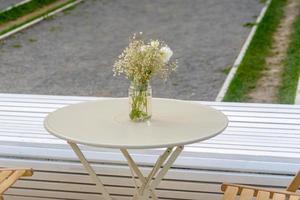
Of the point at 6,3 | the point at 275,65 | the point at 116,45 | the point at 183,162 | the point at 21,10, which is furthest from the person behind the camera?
the point at 6,3

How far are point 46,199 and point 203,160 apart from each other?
2.82 ft

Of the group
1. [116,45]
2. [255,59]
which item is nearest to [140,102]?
[255,59]

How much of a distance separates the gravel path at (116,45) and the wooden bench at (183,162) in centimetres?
285

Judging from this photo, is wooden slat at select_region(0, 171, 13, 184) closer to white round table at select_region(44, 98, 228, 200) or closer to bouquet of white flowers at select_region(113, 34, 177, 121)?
white round table at select_region(44, 98, 228, 200)

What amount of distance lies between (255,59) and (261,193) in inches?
200

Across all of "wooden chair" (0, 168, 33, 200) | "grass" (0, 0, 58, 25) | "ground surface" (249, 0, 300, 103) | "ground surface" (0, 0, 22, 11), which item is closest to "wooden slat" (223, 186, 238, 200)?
"wooden chair" (0, 168, 33, 200)

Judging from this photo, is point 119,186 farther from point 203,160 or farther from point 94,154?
point 203,160

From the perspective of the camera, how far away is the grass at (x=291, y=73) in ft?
19.6

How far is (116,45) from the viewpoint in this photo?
352 inches

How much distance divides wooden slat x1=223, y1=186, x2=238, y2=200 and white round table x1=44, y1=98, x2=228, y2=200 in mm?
251

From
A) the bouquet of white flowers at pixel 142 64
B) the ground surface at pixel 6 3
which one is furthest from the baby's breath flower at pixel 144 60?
the ground surface at pixel 6 3

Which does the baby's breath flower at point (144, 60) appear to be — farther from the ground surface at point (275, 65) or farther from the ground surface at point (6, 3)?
the ground surface at point (6, 3)

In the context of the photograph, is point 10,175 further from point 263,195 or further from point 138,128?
point 263,195

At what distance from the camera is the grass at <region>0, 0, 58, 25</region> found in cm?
1076
